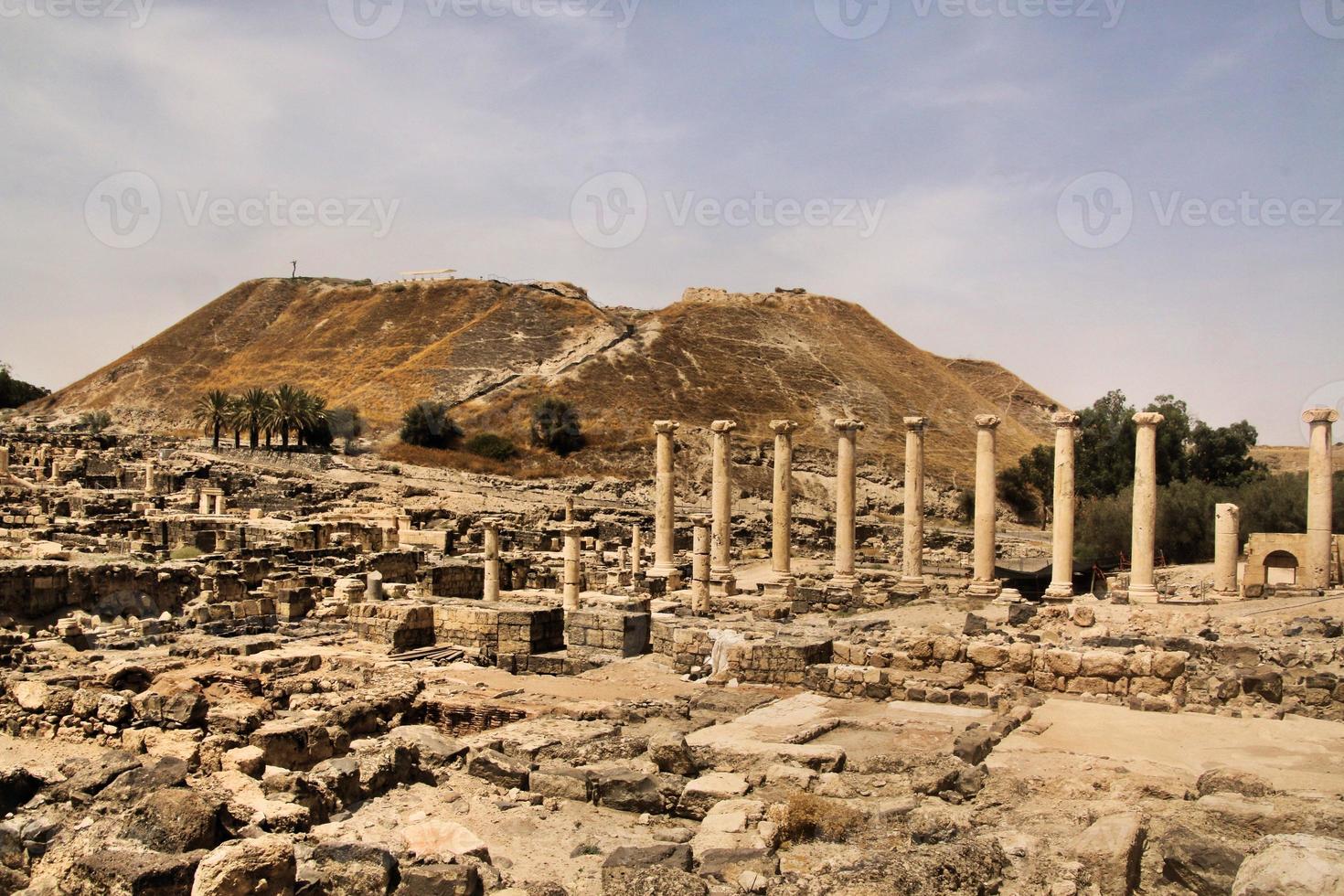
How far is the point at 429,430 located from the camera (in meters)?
71.4

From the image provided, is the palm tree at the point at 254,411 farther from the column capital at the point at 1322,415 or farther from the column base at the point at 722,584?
the column capital at the point at 1322,415

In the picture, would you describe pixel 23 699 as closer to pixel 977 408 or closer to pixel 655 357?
pixel 655 357

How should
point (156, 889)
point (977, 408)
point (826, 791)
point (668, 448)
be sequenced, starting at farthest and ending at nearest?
point (977, 408), point (668, 448), point (826, 791), point (156, 889)

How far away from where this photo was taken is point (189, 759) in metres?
10.4

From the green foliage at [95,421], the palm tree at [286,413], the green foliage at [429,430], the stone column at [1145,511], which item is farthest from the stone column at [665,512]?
the green foliage at [95,421]

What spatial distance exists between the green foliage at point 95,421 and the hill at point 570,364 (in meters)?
3.64

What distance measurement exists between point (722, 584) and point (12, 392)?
295 feet

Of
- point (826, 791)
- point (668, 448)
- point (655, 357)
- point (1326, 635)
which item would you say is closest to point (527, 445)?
point (655, 357)

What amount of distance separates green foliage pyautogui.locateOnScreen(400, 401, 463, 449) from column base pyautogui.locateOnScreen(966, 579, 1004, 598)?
50374 millimetres

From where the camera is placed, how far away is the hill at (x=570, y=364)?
258ft

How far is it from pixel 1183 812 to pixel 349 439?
66779 millimetres

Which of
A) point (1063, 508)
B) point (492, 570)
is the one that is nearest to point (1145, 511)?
point (1063, 508)

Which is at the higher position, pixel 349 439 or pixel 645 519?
pixel 349 439

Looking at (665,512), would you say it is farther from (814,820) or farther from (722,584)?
(814,820)
